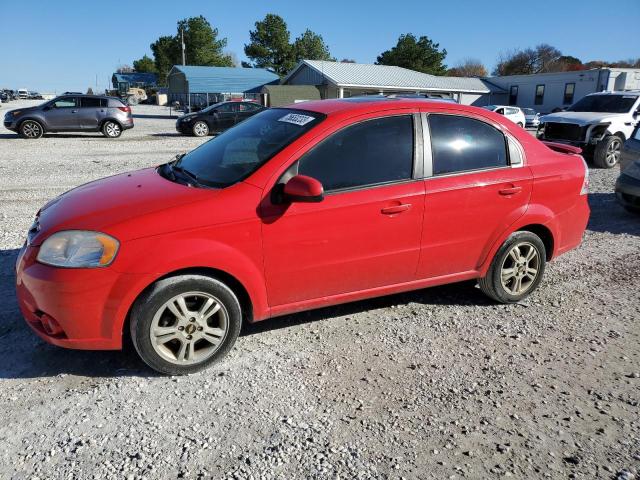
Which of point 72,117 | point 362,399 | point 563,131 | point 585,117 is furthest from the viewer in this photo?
point 72,117

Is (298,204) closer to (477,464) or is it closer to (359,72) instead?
(477,464)

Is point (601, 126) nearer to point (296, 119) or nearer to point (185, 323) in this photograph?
point (296, 119)

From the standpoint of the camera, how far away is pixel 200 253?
3070mm

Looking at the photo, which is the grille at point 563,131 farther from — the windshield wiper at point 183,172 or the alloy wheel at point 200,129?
the alloy wheel at point 200,129

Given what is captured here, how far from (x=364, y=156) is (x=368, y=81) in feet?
127

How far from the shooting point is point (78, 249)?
9.75ft

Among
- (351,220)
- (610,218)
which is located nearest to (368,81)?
(610,218)

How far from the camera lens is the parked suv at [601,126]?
1231 cm

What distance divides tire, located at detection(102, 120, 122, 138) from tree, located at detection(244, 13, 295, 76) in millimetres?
58694

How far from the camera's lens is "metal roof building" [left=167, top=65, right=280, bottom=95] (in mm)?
43406

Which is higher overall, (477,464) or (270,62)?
(270,62)

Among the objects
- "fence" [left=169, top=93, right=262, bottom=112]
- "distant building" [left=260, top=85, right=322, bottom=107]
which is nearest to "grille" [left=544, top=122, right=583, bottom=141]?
"distant building" [left=260, top=85, right=322, bottom=107]

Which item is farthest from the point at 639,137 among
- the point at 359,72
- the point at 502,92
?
the point at 502,92

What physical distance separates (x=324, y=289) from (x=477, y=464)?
1.52 metres
